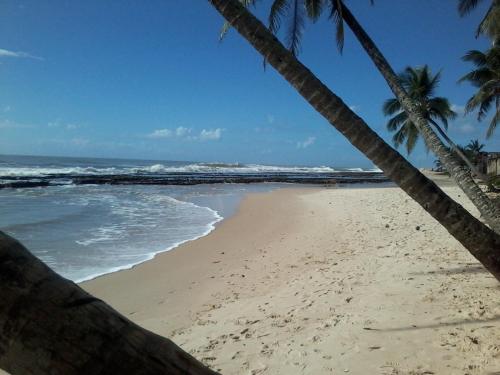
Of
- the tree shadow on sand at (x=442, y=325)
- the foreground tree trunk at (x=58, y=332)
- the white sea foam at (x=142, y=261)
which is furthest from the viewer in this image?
the white sea foam at (x=142, y=261)

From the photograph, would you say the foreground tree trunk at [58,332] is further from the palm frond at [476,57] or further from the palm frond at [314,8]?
the palm frond at [476,57]

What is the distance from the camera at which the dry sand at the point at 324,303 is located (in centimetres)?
362

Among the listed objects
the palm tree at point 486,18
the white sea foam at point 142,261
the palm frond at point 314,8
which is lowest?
the white sea foam at point 142,261

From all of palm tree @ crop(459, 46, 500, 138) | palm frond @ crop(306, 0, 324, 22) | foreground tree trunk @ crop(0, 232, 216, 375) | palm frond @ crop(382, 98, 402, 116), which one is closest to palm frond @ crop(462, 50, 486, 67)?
palm tree @ crop(459, 46, 500, 138)

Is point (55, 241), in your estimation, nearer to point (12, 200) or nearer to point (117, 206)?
point (117, 206)

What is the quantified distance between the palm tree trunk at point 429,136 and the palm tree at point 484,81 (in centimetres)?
1630

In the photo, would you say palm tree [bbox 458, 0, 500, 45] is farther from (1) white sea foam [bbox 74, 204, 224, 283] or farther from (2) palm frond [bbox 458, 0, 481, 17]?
(1) white sea foam [bbox 74, 204, 224, 283]

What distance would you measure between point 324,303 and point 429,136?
8.19 feet

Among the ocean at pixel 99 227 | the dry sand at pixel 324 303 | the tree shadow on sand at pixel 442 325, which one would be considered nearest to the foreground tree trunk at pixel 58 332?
the dry sand at pixel 324 303

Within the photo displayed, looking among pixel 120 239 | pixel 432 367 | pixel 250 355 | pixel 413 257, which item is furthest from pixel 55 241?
pixel 432 367

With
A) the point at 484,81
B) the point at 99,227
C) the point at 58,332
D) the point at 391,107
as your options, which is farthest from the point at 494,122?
the point at 58,332

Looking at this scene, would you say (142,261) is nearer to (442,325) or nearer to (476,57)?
(442,325)

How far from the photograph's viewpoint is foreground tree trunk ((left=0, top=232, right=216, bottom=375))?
978mm

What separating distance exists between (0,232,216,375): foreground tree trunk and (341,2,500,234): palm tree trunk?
3718 millimetres
